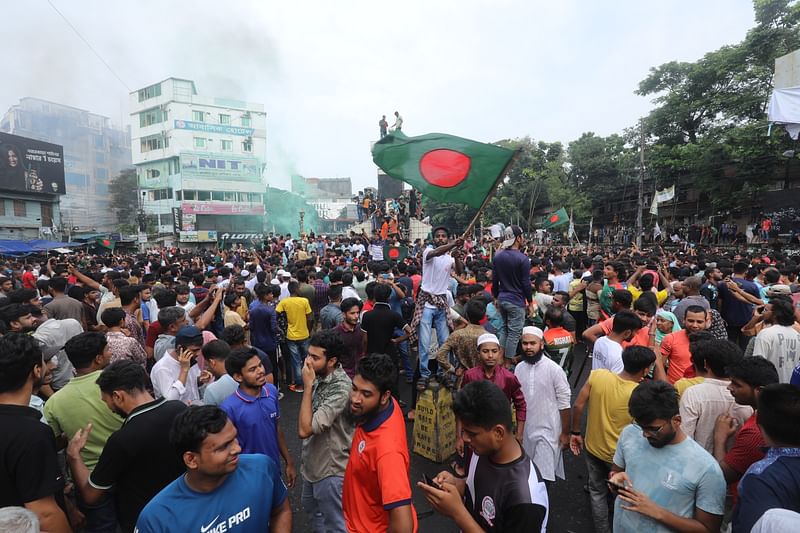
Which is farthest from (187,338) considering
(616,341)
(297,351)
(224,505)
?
(616,341)

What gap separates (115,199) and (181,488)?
208 feet

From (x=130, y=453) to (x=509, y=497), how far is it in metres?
1.98

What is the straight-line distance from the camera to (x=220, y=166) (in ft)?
175

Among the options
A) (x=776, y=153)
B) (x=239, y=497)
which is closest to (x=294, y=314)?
(x=239, y=497)

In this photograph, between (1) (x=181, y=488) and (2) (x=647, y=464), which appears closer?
(1) (x=181, y=488)

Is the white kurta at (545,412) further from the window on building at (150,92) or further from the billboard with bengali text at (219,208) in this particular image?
the window on building at (150,92)

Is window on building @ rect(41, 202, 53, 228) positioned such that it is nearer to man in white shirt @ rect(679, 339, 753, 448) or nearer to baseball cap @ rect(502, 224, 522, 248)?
baseball cap @ rect(502, 224, 522, 248)

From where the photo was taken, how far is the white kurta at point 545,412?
134 inches

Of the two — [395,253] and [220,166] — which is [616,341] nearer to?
[395,253]

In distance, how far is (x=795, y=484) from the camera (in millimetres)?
1780

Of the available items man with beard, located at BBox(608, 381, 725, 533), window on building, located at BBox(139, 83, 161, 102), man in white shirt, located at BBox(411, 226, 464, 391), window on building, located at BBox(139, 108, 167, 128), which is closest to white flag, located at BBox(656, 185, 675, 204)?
man in white shirt, located at BBox(411, 226, 464, 391)

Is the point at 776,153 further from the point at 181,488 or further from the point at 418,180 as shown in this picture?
the point at 181,488

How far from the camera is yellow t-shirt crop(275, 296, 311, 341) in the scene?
641 cm

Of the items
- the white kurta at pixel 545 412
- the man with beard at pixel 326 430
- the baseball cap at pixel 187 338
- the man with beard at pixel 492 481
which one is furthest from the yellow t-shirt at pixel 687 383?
the baseball cap at pixel 187 338
